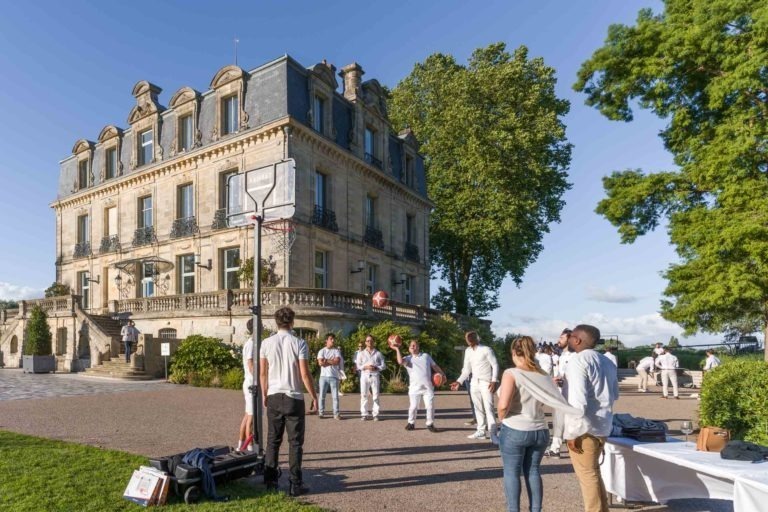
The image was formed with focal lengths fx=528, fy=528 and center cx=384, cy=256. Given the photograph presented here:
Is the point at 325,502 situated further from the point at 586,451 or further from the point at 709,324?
the point at 709,324

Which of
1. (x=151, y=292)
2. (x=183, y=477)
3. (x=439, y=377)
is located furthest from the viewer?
(x=151, y=292)

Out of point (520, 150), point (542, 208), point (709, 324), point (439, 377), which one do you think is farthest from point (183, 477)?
point (542, 208)

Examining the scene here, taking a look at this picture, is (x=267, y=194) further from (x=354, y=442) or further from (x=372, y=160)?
(x=372, y=160)

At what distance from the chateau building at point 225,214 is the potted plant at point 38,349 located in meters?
0.75

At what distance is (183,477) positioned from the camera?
17.1 feet

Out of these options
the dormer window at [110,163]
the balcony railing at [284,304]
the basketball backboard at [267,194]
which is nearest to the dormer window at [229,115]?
the balcony railing at [284,304]

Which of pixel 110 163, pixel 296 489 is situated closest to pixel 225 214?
pixel 110 163

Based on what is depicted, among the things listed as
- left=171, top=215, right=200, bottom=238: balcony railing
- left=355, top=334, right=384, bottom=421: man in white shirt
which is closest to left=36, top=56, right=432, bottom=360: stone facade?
left=171, top=215, right=200, bottom=238: balcony railing

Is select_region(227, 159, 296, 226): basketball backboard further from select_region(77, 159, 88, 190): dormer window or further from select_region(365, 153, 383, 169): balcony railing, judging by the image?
select_region(77, 159, 88, 190): dormer window

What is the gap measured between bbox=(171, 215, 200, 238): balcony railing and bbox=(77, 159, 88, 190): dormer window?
937 centimetres

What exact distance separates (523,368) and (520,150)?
25.8 m

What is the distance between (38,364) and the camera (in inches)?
845

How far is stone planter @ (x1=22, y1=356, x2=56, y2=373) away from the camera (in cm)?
2139

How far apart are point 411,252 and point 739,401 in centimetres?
2206
